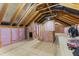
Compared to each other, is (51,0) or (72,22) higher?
(51,0)

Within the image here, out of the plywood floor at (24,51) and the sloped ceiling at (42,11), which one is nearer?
the sloped ceiling at (42,11)

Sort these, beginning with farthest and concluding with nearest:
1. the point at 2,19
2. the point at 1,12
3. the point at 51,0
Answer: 1. the point at 2,19
2. the point at 1,12
3. the point at 51,0

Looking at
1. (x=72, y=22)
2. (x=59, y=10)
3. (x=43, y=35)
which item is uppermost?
(x=59, y=10)

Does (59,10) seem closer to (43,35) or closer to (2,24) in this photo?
(2,24)

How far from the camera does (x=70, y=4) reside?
74.2 inches

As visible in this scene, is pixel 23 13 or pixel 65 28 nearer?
pixel 65 28

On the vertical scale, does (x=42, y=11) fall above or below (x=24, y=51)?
above

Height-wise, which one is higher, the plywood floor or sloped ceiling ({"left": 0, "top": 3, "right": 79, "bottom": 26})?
sloped ceiling ({"left": 0, "top": 3, "right": 79, "bottom": 26})

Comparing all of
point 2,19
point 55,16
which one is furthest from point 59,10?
point 2,19

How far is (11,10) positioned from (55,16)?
3.36ft

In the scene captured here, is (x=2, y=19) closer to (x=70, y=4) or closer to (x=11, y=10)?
(x=11, y=10)

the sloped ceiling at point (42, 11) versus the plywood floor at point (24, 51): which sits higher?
the sloped ceiling at point (42, 11)

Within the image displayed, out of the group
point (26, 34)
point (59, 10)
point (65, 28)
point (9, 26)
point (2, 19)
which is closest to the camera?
point (65, 28)

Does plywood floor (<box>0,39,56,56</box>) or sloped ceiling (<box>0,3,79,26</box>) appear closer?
sloped ceiling (<box>0,3,79,26</box>)
